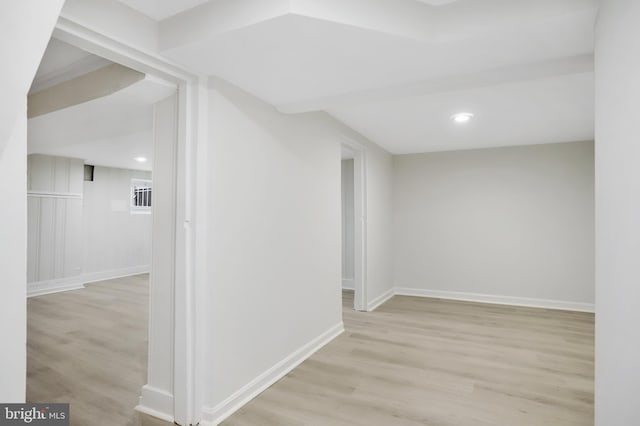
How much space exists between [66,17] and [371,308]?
4.32m

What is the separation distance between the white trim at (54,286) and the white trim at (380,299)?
17.0ft

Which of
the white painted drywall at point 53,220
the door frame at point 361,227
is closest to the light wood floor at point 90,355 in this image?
the white painted drywall at point 53,220

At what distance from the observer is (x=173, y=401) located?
7.14 ft

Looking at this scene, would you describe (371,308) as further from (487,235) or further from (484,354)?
Answer: (487,235)

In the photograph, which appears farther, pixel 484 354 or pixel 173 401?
pixel 484 354

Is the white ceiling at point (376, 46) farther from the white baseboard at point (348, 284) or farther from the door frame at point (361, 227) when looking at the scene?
the white baseboard at point (348, 284)

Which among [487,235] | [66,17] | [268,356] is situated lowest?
[268,356]

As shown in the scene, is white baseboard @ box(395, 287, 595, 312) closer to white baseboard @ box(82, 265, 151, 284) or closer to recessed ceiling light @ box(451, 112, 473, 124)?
recessed ceiling light @ box(451, 112, 473, 124)

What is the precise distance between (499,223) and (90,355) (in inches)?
209

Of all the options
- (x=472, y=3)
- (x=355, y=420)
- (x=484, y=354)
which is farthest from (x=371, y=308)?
(x=472, y=3)

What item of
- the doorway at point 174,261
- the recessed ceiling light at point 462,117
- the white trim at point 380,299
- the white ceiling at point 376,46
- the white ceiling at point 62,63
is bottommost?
the white trim at point 380,299

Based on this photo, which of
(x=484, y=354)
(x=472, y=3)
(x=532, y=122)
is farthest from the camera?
(x=532, y=122)

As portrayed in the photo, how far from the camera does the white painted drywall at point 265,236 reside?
2229 mm

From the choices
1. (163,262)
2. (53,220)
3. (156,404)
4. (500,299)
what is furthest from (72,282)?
(500,299)
